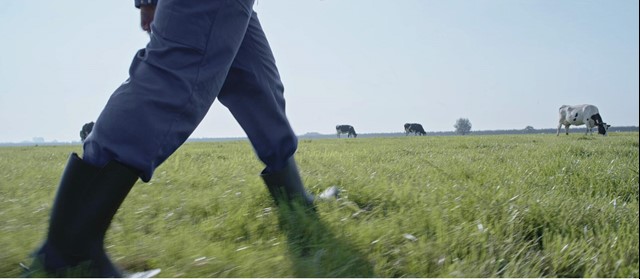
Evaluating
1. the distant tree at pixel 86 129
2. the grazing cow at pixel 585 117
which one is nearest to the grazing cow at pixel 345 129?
the distant tree at pixel 86 129

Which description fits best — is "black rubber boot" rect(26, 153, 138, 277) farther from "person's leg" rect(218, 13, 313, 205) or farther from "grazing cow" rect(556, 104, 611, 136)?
"grazing cow" rect(556, 104, 611, 136)

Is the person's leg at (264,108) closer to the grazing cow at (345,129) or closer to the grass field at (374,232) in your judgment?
the grass field at (374,232)

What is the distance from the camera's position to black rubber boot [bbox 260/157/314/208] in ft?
7.16

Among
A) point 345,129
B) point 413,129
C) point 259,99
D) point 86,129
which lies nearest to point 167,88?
point 259,99

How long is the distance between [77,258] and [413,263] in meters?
1.00

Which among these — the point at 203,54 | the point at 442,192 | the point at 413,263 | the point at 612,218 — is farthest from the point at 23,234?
the point at 612,218

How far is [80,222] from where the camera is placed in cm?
132

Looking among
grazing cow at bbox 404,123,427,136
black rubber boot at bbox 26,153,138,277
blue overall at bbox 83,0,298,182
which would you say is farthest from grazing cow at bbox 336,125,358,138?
black rubber boot at bbox 26,153,138,277

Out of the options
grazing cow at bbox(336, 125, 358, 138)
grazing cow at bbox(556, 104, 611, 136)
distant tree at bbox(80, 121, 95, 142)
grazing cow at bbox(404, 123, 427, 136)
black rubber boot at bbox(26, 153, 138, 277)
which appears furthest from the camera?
grazing cow at bbox(404, 123, 427, 136)

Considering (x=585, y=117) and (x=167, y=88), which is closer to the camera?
(x=167, y=88)

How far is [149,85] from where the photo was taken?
1.39 meters

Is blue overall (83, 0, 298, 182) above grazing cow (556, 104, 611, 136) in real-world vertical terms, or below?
below

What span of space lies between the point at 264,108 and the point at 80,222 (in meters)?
0.99

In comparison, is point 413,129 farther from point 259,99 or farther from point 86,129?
point 259,99
